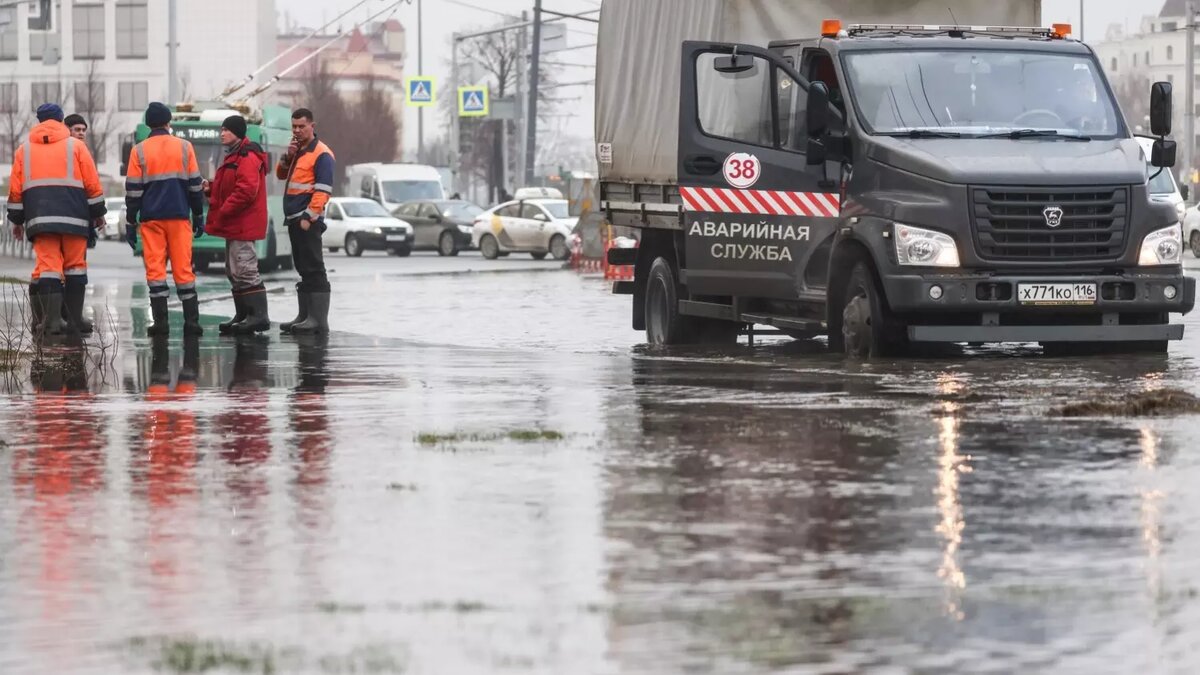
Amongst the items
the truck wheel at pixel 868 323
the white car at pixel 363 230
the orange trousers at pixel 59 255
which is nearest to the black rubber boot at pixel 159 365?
the orange trousers at pixel 59 255

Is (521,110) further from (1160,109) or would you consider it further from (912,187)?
(912,187)

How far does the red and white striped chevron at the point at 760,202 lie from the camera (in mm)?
16359

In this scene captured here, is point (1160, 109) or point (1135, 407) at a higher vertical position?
point (1160, 109)

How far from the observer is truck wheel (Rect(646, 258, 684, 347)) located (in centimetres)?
1869

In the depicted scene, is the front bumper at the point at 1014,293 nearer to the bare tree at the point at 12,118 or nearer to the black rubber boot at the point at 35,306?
the black rubber boot at the point at 35,306

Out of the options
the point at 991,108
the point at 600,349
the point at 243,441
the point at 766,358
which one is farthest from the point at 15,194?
the point at 243,441

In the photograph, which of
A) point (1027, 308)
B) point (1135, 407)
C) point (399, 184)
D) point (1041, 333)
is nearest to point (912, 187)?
point (1027, 308)

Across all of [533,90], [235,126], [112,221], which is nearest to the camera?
[235,126]

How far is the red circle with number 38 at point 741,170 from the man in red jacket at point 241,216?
152 inches

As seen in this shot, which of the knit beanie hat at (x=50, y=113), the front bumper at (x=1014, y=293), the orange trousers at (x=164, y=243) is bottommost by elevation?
the front bumper at (x=1014, y=293)

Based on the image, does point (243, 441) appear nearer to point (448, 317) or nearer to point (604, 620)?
point (604, 620)

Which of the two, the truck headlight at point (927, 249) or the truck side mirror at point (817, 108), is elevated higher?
the truck side mirror at point (817, 108)

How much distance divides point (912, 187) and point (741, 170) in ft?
6.36

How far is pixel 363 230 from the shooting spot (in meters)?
58.3
